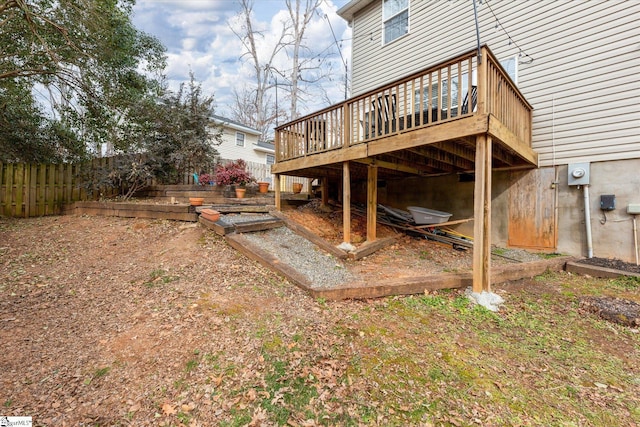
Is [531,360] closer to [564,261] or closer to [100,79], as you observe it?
[564,261]

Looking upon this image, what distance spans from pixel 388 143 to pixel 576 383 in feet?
11.6

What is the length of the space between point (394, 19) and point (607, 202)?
Result: 737 cm

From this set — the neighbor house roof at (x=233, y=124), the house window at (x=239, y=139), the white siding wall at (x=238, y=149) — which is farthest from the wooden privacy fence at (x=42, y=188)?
the house window at (x=239, y=139)

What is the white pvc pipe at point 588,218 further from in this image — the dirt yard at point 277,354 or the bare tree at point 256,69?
the bare tree at point 256,69

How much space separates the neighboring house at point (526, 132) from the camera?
4.29m

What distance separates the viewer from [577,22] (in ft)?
18.2

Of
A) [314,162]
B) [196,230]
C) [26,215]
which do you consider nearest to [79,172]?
[26,215]

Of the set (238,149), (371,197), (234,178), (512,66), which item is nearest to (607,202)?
(512,66)

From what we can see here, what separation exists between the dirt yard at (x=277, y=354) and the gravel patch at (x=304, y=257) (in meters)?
0.42

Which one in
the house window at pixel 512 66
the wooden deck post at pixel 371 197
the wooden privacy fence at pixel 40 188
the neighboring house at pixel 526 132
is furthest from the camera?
the wooden privacy fence at pixel 40 188

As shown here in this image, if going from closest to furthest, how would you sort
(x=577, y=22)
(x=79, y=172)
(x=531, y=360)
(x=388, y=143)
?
(x=531, y=360) → (x=388, y=143) → (x=577, y=22) → (x=79, y=172)

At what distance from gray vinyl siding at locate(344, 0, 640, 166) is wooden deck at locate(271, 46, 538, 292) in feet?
1.89

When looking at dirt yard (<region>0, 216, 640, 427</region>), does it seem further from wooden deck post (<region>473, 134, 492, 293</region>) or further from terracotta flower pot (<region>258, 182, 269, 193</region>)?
terracotta flower pot (<region>258, 182, 269, 193</region>)

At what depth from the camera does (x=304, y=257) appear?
465 centimetres
